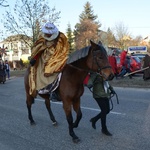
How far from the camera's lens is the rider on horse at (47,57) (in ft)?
16.6

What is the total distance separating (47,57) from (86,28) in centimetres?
5641

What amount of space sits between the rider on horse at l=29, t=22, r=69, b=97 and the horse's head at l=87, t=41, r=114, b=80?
0.90m

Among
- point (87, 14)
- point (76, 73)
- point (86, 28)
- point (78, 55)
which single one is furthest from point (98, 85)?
point (87, 14)

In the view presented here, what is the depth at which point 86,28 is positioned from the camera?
198ft

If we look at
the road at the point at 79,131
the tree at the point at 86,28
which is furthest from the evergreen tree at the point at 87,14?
the road at the point at 79,131

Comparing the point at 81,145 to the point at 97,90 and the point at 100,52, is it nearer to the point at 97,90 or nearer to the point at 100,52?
the point at 97,90

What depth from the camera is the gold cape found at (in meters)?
5.04

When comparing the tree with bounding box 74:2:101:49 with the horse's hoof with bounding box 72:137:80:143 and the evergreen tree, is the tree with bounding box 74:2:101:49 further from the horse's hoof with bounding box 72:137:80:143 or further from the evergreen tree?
the horse's hoof with bounding box 72:137:80:143

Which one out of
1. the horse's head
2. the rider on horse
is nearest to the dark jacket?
the horse's head

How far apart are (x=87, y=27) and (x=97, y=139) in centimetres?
5710

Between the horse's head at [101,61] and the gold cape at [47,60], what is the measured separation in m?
0.90

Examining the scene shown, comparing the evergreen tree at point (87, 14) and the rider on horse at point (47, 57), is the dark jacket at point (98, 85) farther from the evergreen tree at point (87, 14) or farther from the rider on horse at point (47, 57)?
the evergreen tree at point (87, 14)

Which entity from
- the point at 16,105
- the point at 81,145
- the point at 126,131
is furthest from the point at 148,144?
the point at 16,105

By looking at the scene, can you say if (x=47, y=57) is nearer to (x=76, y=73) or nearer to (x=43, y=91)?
(x=43, y=91)
